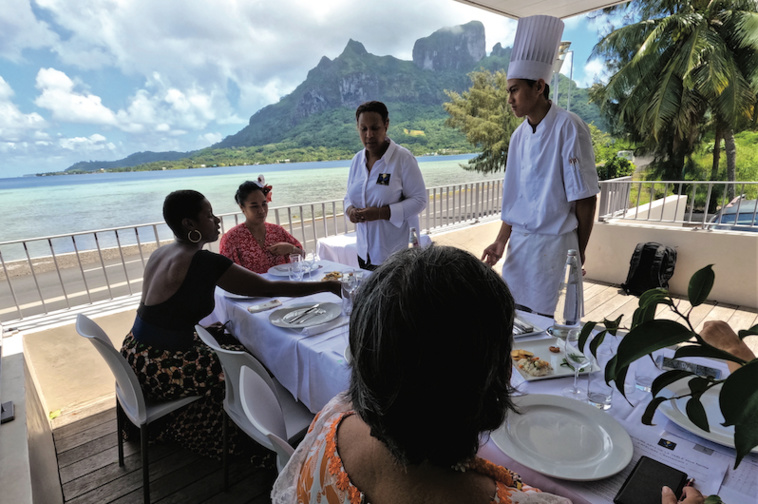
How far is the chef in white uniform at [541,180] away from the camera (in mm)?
1885

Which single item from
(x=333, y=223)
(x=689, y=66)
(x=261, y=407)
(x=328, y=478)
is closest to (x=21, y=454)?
(x=261, y=407)

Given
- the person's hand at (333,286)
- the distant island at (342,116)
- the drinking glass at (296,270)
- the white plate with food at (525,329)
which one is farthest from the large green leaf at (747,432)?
the distant island at (342,116)

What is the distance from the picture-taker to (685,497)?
2.09 ft

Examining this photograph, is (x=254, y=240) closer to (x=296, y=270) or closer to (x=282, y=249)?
(x=282, y=249)

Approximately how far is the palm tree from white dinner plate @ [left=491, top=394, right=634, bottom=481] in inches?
629

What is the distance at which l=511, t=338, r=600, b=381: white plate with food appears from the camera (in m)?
1.09

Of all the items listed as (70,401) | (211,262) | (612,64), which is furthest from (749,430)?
(612,64)

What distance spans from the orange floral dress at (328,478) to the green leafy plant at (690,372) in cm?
25

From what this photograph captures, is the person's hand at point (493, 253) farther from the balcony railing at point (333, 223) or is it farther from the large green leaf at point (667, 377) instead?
Result: the balcony railing at point (333, 223)

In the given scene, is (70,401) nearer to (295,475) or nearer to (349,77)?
(295,475)

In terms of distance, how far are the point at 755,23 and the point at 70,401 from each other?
60.8 feet

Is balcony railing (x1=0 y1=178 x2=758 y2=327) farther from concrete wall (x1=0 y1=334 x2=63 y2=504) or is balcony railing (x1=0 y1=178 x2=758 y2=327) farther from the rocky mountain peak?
the rocky mountain peak

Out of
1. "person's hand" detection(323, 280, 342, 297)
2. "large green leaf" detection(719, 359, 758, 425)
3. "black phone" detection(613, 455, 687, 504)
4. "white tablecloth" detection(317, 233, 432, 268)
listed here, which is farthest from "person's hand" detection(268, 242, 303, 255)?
"large green leaf" detection(719, 359, 758, 425)

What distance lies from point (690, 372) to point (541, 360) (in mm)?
874
